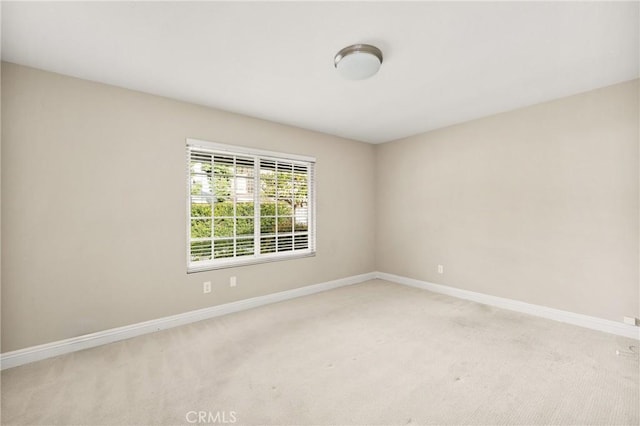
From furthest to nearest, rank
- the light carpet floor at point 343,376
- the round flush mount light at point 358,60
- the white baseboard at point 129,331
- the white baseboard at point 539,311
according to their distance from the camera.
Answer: the white baseboard at point 539,311 → the white baseboard at point 129,331 → the round flush mount light at point 358,60 → the light carpet floor at point 343,376

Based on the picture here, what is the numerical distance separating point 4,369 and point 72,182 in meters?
1.53

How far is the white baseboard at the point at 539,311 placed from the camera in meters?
2.72

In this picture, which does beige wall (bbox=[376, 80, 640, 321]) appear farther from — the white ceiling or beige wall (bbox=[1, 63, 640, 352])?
the white ceiling

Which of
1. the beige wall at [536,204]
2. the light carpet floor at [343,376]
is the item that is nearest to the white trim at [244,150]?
the beige wall at [536,204]

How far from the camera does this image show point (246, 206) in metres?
3.63

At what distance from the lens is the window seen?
3.26m

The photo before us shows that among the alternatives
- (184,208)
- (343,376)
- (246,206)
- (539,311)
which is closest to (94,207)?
(184,208)

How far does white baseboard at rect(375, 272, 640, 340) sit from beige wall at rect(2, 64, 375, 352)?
2709 millimetres

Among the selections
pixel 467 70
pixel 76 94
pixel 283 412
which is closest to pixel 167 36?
pixel 76 94

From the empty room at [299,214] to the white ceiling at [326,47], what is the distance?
2 centimetres

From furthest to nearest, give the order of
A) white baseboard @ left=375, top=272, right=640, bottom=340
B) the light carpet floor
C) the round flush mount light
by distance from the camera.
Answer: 1. white baseboard @ left=375, top=272, right=640, bottom=340
2. the round flush mount light
3. the light carpet floor

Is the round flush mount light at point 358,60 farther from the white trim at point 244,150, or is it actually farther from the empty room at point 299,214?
the white trim at point 244,150

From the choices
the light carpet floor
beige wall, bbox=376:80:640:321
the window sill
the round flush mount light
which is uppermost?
the round flush mount light

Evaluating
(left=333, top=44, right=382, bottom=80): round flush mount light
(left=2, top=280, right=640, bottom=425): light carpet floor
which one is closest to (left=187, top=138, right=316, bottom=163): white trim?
(left=333, top=44, right=382, bottom=80): round flush mount light
